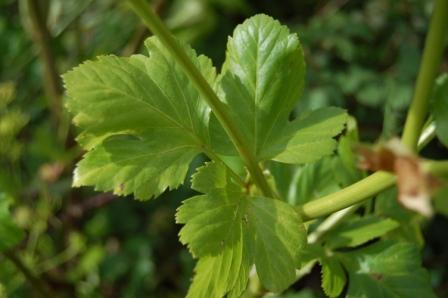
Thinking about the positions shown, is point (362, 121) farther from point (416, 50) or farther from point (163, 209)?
point (163, 209)

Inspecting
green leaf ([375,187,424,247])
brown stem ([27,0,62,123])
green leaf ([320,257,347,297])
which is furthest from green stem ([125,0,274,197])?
brown stem ([27,0,62,123])

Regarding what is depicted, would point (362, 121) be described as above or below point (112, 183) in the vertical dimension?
below

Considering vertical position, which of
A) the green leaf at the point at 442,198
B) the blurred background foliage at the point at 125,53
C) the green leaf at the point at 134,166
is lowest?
the blurred background foliage at the point at 125,53

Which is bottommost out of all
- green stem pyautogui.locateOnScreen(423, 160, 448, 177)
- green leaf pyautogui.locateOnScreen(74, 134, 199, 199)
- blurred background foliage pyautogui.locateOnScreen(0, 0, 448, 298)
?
blurred background foliage pyautogui.locateOnScreen(0, 0, 448, 298)

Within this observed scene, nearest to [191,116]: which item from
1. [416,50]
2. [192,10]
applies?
[416,50]

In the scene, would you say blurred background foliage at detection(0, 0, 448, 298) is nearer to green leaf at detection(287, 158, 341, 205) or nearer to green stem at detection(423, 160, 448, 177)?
green leaf at detection(287, 158, 341, 205)

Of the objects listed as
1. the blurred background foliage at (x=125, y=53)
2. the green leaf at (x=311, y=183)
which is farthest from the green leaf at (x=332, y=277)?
the blurred background foliage at (x=125, y=53)

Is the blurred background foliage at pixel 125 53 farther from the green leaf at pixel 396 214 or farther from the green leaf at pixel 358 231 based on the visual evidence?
the green leaf at pixel 358 231
